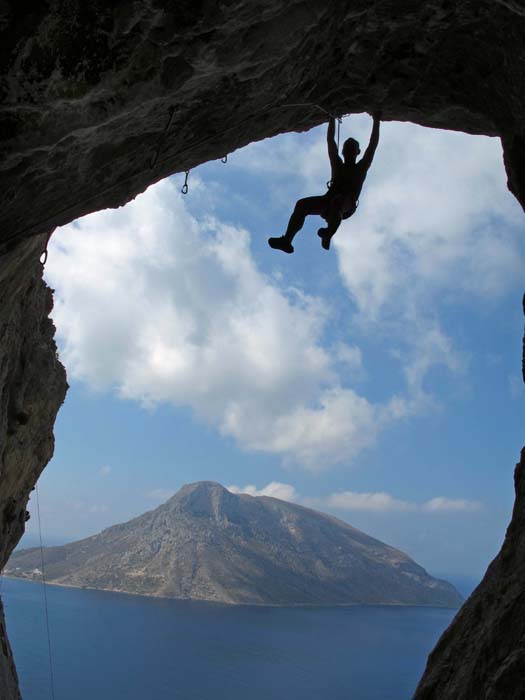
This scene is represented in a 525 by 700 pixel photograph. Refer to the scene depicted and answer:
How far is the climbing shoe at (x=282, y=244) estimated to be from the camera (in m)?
8.39

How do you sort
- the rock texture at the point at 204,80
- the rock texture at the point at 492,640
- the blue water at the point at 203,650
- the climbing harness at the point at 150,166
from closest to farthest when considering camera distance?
the rock texture at the point at 204,80 → the rock texture at the point at 492,640 → the climbing harness at the point at 150,166 → the blue water at the point at 203,650

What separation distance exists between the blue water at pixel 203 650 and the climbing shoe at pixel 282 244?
6835 centimetres

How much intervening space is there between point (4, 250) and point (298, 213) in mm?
4308

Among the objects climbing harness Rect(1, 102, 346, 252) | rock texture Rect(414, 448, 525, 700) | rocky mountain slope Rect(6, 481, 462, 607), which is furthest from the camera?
rocky mountain slope Rect(6, 481, 462, 607)

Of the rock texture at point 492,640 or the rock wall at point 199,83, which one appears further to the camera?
the rock texture at point 492,640

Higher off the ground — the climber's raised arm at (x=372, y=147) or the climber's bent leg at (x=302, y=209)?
the climber's raised arm at (x=372, y=147)

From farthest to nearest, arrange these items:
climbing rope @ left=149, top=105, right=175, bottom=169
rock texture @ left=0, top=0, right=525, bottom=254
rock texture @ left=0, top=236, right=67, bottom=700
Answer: rock texture @ left=0, top=236, right=67, bottom=700, climbing rope @ left=149, top=105, right=175, bottom=169, rock texture @ left=0, top=0, right=525, bottom=254

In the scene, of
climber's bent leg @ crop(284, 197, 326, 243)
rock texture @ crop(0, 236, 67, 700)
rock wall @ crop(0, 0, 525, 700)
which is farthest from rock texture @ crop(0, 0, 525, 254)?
rock texture @ crop(0, 236, 67, 700)

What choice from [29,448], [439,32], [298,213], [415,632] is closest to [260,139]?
[298,213]

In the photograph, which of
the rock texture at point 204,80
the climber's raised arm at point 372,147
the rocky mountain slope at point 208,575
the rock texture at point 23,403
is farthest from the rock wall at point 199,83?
the rocky mountain slope at point 208,575

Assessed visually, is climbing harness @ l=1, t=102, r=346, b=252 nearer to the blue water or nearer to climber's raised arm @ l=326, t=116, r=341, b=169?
climber's raised arm @ l=326, t=116, r=341, b=169

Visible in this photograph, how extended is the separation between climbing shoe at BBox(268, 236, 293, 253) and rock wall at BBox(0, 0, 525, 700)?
166 centimetres

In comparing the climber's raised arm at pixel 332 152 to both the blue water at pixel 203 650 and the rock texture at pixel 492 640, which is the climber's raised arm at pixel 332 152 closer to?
the rock texture at pixel 492 640

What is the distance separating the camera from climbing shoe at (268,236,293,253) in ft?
27.5
